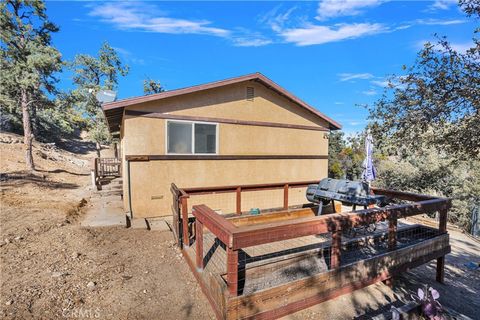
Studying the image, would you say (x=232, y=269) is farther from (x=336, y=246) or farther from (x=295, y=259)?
(x=295, y=259)

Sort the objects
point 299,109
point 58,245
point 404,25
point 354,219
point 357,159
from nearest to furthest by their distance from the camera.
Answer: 1. point 354,219
2. point 58,245
3. point 404,25
4. point 299,109
5. point 357,159

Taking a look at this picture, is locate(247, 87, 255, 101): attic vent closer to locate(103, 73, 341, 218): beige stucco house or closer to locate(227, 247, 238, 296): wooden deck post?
locate(103, 73, 341, 218): beige stucco house

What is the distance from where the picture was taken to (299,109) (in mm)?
8734

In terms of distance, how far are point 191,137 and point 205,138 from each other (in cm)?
42

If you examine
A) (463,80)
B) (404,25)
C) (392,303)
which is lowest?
(392,303)

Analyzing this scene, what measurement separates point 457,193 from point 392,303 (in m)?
11.7

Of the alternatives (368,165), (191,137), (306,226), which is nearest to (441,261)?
(368,165)

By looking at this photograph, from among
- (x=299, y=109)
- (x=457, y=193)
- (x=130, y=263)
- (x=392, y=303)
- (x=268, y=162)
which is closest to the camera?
(x=392, y=303)

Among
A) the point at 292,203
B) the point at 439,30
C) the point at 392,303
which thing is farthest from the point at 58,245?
the point at 439,30

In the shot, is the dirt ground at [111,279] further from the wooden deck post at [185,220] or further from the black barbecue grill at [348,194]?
the black barbecue grill at [348,194]

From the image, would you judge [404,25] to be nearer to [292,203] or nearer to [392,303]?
[292,203]

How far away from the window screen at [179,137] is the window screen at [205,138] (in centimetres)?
20

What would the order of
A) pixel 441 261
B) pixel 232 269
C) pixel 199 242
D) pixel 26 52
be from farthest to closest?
pixel 26 52
pixel 441 261
pixel 199 242
pixel 232 269

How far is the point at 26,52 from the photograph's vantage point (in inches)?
466
